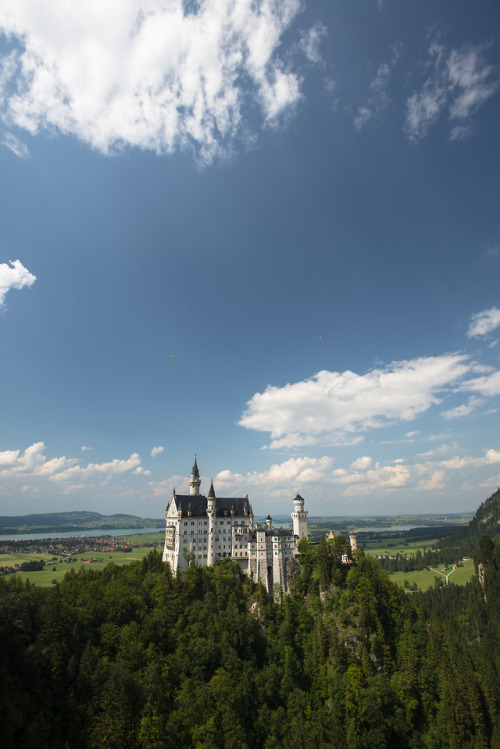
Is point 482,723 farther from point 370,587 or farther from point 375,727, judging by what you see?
point 370,587

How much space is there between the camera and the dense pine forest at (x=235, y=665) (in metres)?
51.2

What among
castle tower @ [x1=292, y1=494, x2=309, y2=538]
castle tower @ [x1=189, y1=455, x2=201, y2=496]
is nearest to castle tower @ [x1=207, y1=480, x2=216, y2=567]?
castle tower @ [x1=189, y1=455, x2=201, y2=496]

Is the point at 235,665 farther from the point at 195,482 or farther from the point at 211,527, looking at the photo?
the point at 195,482

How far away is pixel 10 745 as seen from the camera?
40.8 m

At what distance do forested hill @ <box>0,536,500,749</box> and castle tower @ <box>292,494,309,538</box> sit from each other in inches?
216

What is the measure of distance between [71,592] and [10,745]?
1283 inches

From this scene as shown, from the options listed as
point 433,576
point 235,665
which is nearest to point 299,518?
point 235,665

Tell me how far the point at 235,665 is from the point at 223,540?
26.4 metres

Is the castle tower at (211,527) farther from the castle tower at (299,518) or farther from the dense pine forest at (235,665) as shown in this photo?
the castle tower at (299,518)

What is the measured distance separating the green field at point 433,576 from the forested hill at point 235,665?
83.3 metres

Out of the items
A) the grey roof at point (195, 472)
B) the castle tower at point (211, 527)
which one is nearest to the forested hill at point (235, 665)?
the castle tower at point (211, 527)

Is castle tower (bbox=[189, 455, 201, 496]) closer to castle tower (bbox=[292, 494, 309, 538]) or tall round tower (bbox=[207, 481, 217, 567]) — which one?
tall round tower (bbox=[207, 481, 217, 567])

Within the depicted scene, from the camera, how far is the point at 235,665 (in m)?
64.4

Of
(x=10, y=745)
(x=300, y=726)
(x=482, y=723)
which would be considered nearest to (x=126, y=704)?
(x=10, y=745)
